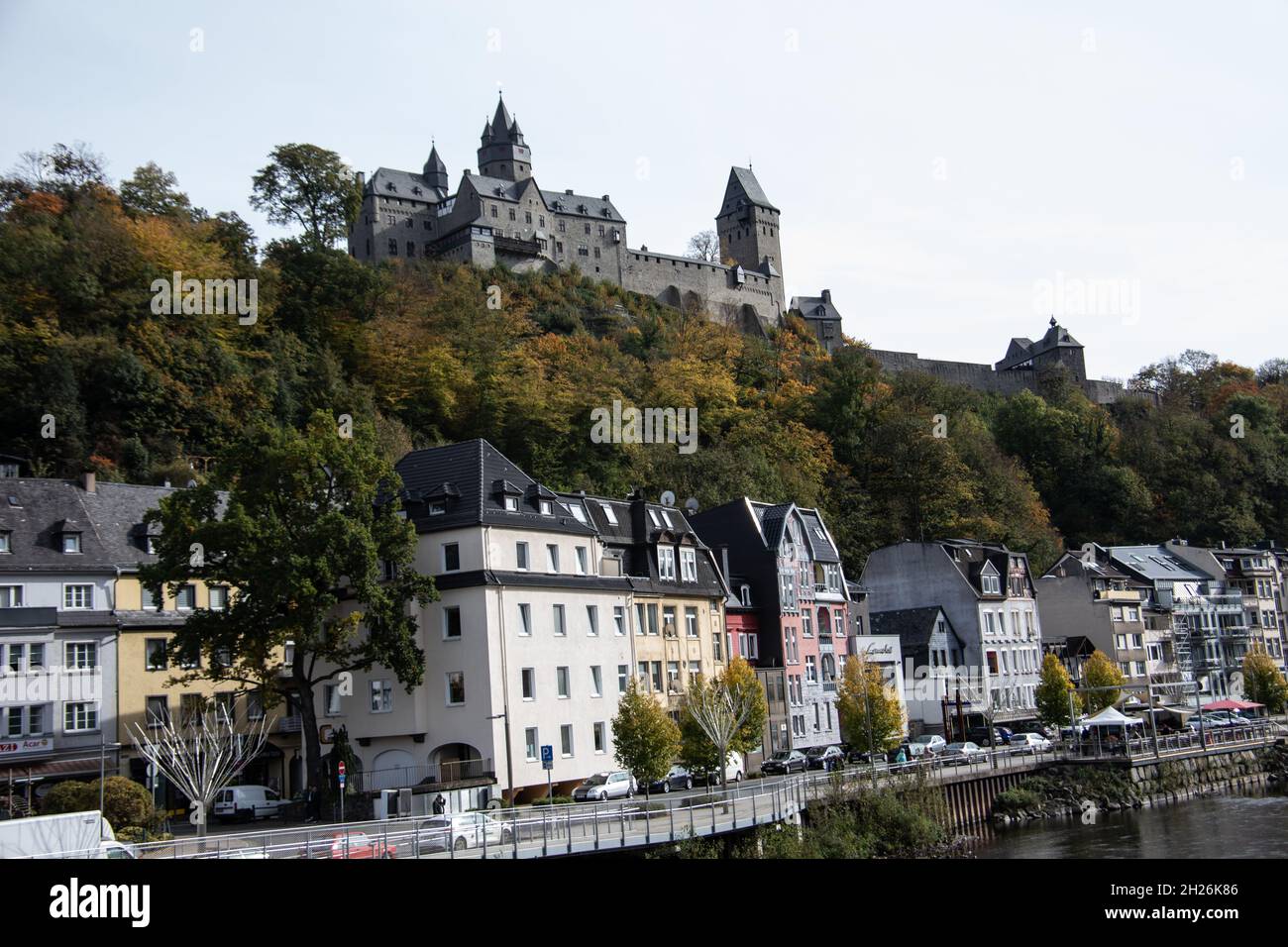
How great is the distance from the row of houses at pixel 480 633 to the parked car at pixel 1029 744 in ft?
28.3

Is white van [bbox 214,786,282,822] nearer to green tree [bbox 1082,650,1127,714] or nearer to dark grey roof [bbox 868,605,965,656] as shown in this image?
dark grey roof [bbox 868,605,965,656]

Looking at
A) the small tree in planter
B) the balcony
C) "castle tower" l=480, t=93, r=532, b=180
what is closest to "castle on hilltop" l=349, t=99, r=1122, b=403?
"castle tower" l=480, t=93, r=532, b=180

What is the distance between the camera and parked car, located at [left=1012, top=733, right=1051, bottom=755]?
56.6 meters

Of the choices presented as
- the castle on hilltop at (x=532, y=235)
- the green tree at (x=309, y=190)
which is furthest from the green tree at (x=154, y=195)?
the castle on hilltop at (x=532, y=235)

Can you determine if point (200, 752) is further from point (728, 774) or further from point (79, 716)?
point (728, 774)

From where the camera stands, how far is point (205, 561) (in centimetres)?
4081

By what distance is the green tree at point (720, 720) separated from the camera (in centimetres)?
4306

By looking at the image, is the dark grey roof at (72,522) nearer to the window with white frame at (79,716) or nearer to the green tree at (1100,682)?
the window with white frame at (79,716)

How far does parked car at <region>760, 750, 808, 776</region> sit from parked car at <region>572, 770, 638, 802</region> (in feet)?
36.4

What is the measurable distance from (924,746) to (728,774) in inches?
450

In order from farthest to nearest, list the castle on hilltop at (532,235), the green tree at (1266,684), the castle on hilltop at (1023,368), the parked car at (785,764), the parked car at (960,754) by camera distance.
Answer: the castle on hilltop at (1023,368) → the castle on hilltop at (532,235) → the green tree at (1266,684) → the parked car at (785,764) → the parked car at (960,754)

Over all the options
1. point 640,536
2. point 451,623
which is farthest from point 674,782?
point 640,536

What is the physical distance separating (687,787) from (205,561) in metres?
18.4
